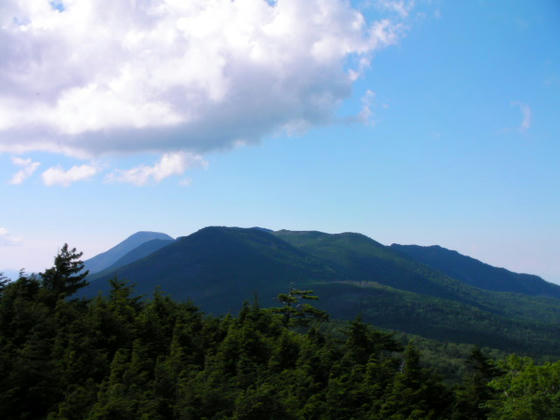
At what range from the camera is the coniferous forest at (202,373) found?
1883cm

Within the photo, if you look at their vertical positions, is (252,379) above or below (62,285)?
below

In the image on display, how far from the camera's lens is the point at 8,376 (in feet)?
61.2

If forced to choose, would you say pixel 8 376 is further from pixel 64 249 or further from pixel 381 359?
pixel 381 359

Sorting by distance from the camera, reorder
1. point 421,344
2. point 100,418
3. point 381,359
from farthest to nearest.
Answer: point 421,344 < point 381,359 < point 100,418

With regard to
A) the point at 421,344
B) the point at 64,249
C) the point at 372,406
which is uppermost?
the point at 64,249

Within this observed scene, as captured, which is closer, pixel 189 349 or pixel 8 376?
pixel 8 376

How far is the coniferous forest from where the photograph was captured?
1883 cm

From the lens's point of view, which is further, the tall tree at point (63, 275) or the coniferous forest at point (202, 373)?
the tall tree at point (63, 275)

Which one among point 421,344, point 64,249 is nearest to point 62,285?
point 64,249

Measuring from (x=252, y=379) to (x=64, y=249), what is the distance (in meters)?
23.6

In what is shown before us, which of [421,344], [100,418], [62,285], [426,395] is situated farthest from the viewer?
[421,344]

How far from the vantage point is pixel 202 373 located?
21.5 metres

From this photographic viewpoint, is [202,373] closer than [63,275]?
Yes

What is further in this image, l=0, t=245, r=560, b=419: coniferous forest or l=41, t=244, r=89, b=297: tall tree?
l=41, t=244, r=89, b=297: tall tree
